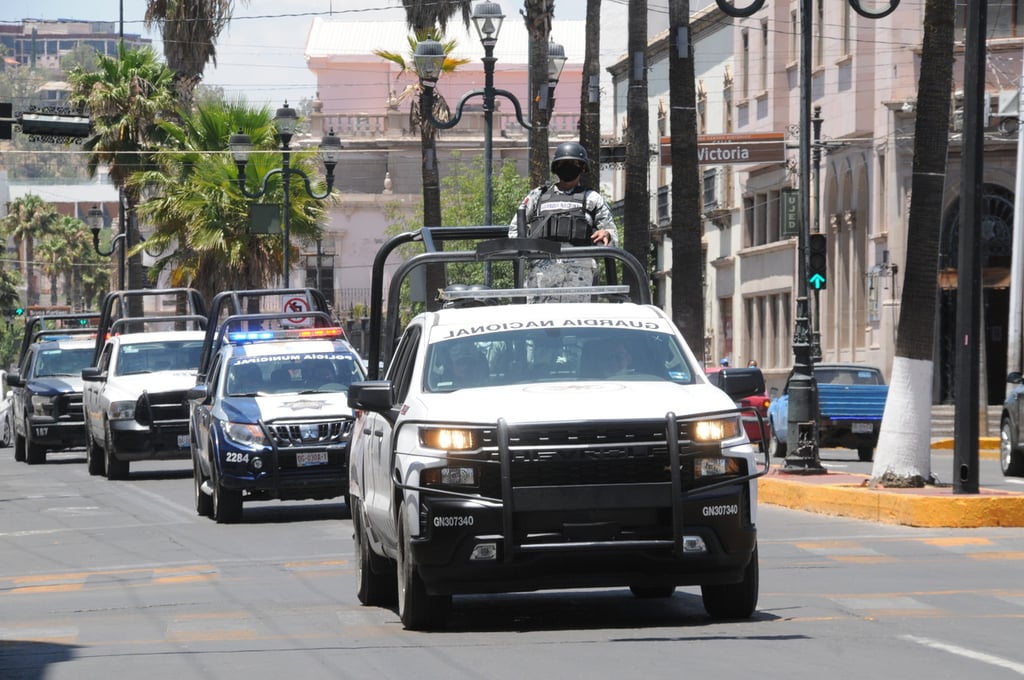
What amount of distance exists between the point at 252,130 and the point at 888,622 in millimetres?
43526

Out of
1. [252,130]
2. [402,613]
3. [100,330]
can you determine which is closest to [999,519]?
[402,613]

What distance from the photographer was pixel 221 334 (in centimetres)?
2531

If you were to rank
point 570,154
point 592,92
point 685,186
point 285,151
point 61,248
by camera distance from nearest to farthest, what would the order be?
point 570,154
point 685,186
point 592,92
point 285,151
point 61,248

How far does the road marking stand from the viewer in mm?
9062

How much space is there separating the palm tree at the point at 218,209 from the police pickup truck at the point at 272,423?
28.7 meters

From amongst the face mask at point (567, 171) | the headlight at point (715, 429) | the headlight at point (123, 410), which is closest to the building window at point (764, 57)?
the headlight at point (123, 410)

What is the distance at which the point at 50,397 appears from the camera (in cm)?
3547

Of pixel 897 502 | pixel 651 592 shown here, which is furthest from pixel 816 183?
pixel 651 592

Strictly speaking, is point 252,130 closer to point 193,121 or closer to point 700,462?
point 193,121

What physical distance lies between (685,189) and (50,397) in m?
12.6

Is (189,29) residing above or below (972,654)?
above

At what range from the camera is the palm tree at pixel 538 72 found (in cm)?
3622

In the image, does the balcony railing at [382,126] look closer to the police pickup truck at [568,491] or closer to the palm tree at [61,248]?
the palm tree at [61,248]

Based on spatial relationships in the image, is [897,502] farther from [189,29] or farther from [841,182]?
[189,29]
